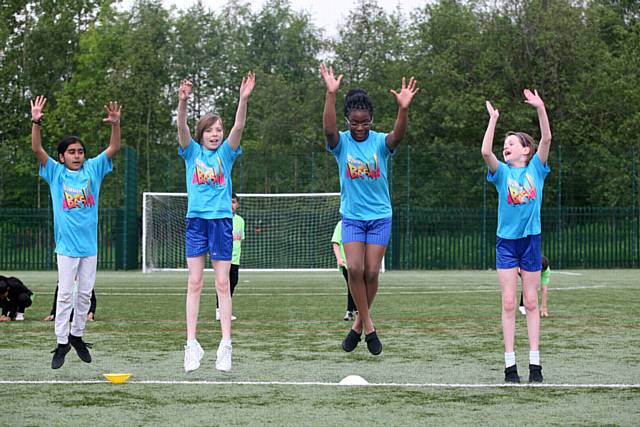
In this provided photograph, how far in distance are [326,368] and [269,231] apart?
23.5 meters

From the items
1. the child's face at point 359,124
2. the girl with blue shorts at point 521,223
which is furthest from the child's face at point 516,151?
the child's face at point 359,124

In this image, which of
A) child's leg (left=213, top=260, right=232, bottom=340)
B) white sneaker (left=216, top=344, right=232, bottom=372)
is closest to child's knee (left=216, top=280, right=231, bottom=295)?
child's leg (left=213, top=260, right=232, bottom=340)

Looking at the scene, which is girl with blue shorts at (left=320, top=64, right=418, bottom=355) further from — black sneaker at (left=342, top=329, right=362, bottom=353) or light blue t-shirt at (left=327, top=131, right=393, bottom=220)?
black sneaker at (left=342, top=329, right=362, bottom=353)

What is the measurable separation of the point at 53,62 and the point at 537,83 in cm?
2619

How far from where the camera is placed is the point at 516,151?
7.88m

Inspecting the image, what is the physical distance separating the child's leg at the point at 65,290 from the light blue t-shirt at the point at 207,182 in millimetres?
1094

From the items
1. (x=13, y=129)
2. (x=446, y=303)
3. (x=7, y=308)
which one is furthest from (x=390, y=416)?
(x=13, y=129)

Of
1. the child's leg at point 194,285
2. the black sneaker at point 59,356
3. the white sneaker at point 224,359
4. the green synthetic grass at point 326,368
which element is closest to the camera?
the green synthetic grass at point 326,368

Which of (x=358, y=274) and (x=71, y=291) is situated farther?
(x=358, y=274)

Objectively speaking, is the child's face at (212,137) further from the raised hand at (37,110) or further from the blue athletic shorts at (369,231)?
the raised hand at (37,110)

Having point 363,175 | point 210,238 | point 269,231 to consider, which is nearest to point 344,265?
point 363,175

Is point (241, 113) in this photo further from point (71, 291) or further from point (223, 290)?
point (71, 291)

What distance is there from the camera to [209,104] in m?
58.9

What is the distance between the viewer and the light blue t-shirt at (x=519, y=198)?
771 cm
